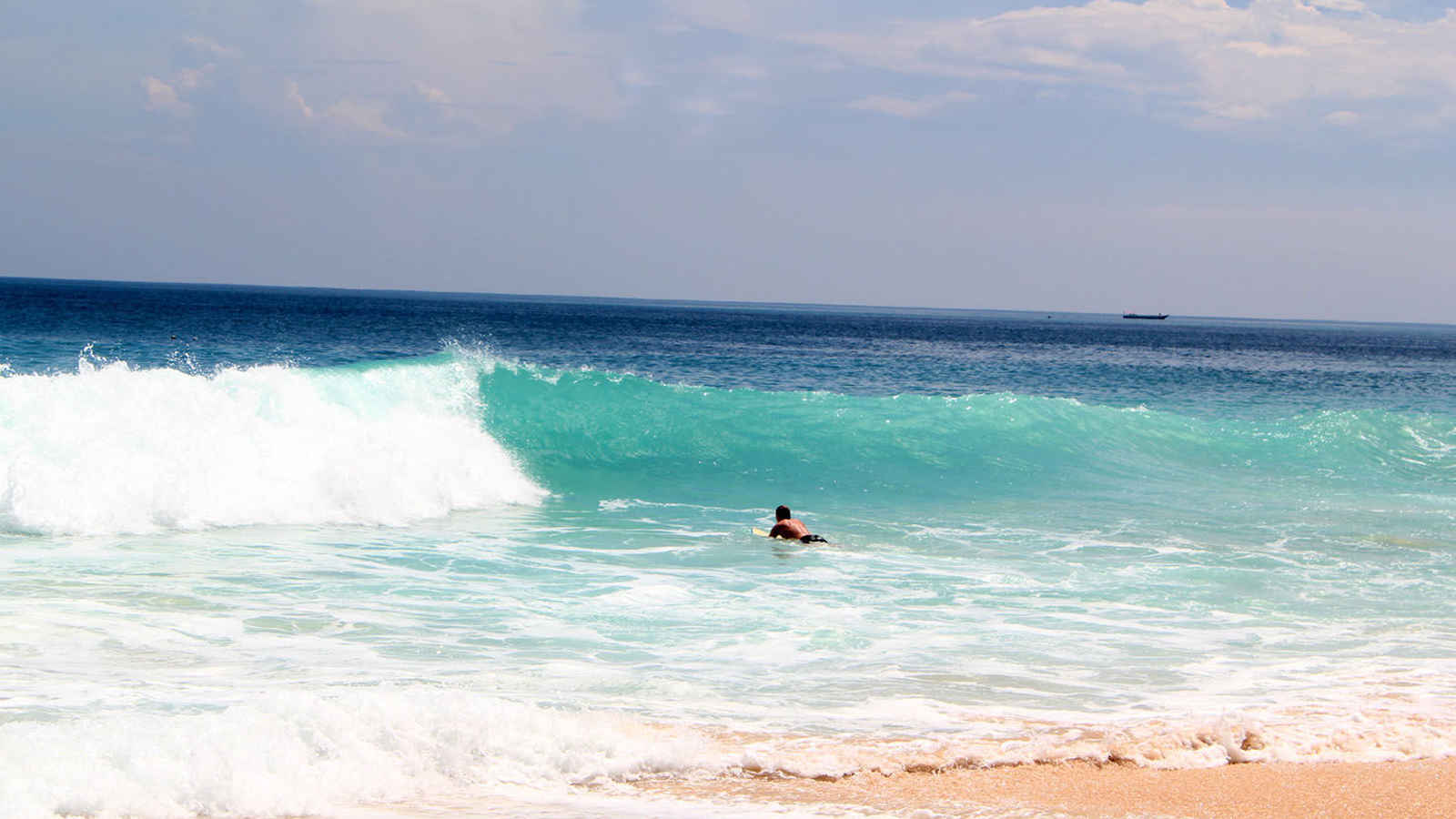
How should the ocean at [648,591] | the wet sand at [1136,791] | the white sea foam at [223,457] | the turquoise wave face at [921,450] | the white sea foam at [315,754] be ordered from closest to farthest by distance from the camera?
the white sea foam at [315,754]
the wet sand at [1136,791]
the ocean at [648,591]
the white sea foam at [223,457]
the turquoise wave face at [921,450]

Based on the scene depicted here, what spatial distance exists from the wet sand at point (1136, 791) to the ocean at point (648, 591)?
5.8 inches

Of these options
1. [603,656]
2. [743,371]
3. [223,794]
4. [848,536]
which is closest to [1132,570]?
[848,536]

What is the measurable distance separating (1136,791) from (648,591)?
210 inches

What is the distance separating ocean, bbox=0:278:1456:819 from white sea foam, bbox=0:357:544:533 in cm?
6

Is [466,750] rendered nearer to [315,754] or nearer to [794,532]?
[315,754]

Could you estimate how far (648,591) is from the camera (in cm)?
1023

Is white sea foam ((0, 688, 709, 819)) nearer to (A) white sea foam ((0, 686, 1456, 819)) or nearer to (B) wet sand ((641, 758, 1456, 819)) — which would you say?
(A) white sea foam ((0, 686, 1456, 819))

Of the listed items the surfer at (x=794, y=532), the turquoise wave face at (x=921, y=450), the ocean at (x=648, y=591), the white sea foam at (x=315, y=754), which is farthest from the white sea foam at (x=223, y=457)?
the white sea foam at (x=315, y=754)

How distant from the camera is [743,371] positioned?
149ft

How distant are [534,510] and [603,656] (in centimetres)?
766

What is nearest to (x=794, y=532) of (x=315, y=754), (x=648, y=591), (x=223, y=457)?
(x=648, y=591)

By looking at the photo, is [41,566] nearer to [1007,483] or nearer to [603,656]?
Result: [603,656]

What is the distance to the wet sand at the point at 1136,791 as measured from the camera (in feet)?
17.6

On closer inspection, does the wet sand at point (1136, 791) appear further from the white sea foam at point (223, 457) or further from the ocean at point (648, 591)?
the white sea foam at point (223, 457)
